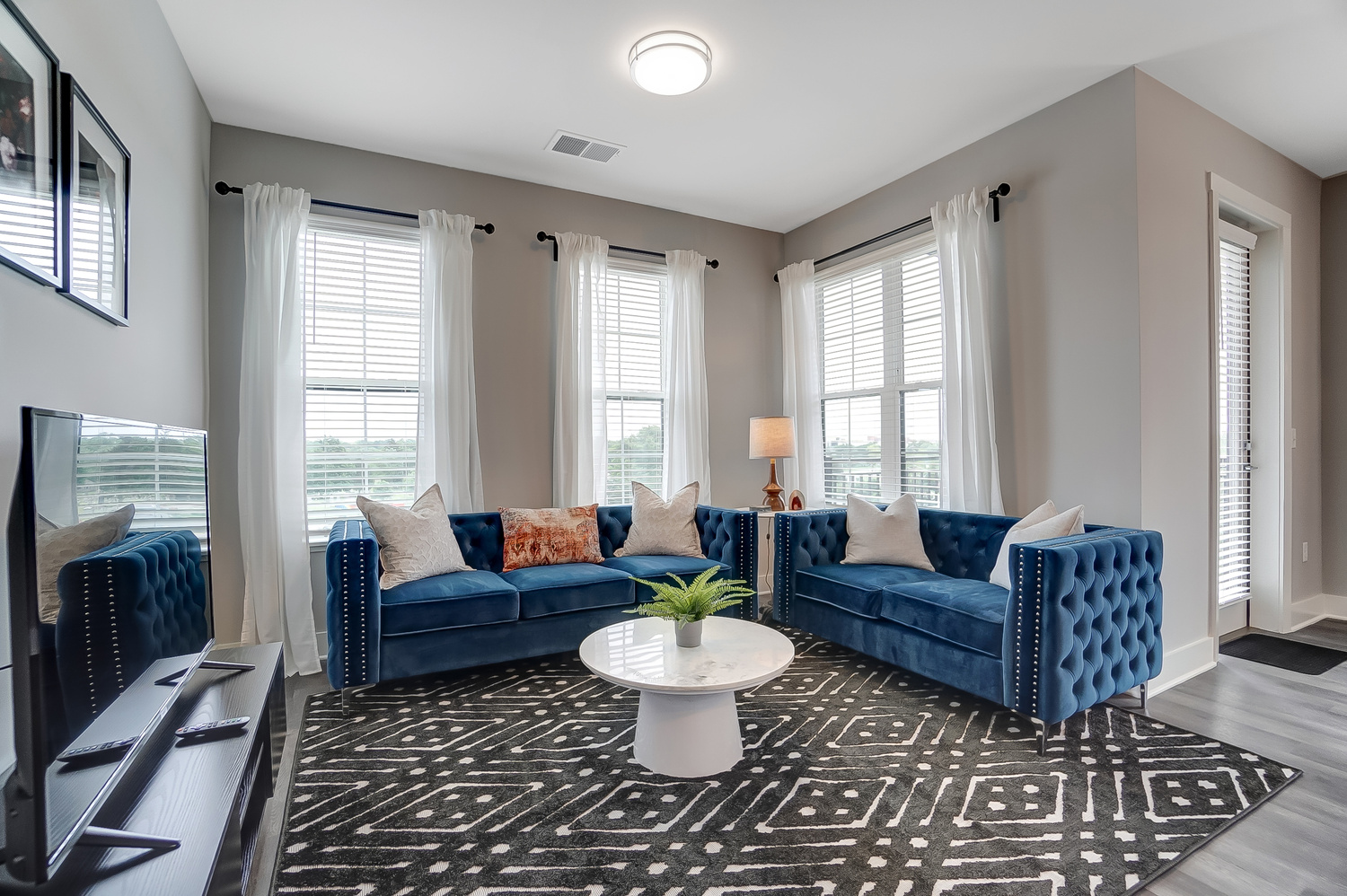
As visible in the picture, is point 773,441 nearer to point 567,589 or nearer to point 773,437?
point 773,437

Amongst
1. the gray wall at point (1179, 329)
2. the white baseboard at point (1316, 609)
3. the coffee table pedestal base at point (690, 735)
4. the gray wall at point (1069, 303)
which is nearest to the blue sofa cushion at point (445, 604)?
the coffee table pedestal base at point (690, 735)

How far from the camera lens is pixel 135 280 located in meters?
2.32

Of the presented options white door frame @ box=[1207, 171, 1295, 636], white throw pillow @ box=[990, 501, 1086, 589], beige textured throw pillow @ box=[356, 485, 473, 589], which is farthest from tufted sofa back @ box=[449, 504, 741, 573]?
white door frame @ box=[1207, 171, 1295, 636]

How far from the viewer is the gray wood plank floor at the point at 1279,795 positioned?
1.76m

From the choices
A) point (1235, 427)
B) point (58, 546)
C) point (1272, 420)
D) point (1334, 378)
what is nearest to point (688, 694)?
point (58, 546)

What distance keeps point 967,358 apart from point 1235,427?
5.64 ft

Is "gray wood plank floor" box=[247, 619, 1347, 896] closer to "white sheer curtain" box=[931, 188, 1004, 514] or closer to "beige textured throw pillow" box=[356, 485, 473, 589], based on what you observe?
"beige textured throw pillow" box=[356, 485, 473, 589]

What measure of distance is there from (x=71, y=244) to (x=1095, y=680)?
360cm

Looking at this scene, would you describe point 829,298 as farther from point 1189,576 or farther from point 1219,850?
point 1219,850

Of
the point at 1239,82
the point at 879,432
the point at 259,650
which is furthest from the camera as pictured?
the point at 879,432

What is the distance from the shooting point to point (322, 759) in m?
2.44

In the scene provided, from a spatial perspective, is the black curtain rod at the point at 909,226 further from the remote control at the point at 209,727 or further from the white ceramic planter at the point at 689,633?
the remote control at the point at 209,727

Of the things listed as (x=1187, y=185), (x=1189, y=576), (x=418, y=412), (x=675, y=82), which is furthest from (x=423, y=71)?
(x=1189, y=576)

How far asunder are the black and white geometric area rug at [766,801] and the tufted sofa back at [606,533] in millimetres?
958
